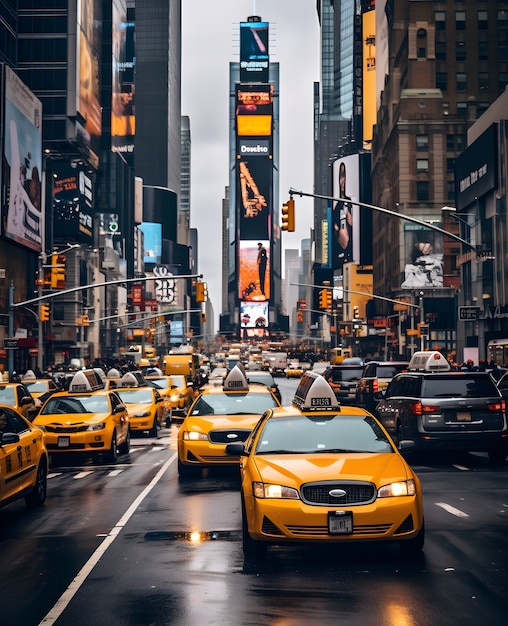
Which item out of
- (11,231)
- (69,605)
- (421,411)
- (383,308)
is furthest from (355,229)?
(69,605)

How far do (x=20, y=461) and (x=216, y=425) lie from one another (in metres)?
4.52

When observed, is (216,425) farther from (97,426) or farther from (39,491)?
(97,426)

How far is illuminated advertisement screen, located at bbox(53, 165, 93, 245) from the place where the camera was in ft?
393

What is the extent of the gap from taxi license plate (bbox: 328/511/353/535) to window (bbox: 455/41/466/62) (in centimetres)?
11636

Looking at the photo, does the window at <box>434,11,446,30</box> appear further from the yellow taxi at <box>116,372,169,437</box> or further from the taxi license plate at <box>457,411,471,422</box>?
the taxi license plate at <box>457,411,471,422</box>

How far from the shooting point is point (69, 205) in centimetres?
12100

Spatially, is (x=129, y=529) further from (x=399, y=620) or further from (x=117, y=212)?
(x=117, y=212)

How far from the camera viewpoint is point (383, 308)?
136m

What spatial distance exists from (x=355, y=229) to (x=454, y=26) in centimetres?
6007

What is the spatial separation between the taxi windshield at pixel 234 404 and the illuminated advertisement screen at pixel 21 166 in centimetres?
6416

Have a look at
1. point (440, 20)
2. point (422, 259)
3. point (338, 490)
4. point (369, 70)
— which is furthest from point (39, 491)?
point (369, 70)

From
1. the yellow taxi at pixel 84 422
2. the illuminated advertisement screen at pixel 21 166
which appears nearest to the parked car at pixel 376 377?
the yellow taxi at pixel 84 422

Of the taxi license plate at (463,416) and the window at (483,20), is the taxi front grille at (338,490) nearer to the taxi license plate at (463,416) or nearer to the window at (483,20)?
the taxi license plate at (463,416)

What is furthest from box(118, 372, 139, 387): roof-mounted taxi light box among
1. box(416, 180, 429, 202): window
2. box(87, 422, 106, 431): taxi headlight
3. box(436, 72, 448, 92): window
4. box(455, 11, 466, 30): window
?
box(455, 11, 466, 30): window
